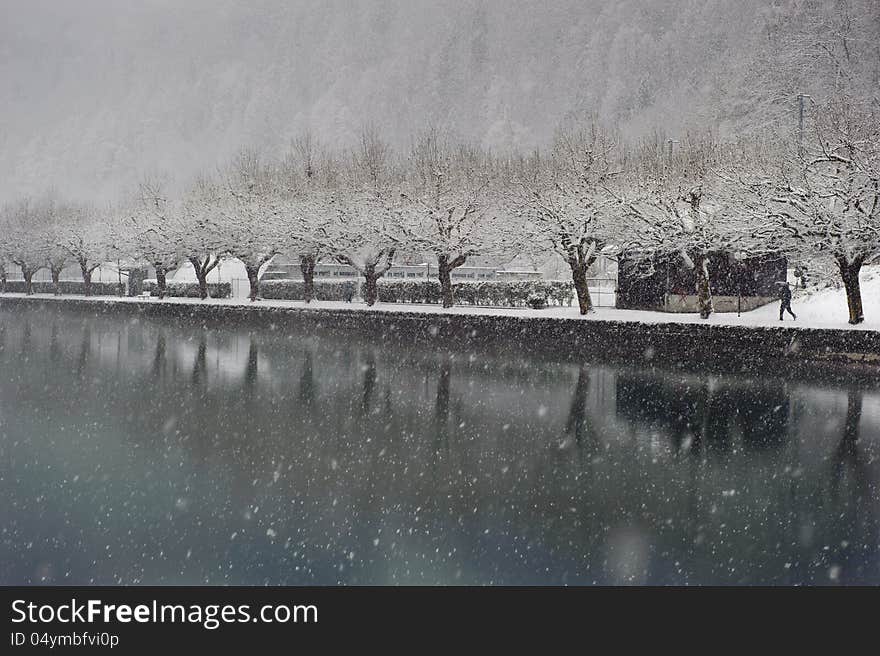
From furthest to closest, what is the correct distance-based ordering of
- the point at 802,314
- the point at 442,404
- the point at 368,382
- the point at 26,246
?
the point at 26,246 → the point at 802,314 → the point at 368,382 → the point at 442,404

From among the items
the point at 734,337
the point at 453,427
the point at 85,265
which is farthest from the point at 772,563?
the point at 85,265

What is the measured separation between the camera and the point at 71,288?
69.9 metres

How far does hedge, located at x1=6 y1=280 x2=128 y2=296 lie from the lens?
6581 centimetres

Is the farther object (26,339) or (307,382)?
(26,339)

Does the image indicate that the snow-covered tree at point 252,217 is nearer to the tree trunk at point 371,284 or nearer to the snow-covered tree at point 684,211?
the tree trunk at point 371,284

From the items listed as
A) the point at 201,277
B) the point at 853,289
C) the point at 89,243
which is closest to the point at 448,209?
the point at 201,277

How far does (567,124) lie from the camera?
137125 mm

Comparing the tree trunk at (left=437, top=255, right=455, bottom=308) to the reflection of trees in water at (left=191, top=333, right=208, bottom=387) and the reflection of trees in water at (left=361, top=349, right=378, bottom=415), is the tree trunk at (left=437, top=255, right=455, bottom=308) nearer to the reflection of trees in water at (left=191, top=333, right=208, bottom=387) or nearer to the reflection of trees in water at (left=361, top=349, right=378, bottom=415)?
the reflection of trees in water at (left=191, top=333, right=208, bottom=387)

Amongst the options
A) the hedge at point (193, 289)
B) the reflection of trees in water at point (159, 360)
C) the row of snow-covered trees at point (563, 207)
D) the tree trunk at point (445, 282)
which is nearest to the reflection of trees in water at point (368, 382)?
the reflection of trees in water at point (159, 360)

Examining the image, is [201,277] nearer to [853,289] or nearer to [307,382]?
[307,382]

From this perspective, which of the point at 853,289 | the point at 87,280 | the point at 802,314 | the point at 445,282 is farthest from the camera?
the point at 87,280

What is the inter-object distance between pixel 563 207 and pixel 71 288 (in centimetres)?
5239

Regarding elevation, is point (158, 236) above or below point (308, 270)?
above

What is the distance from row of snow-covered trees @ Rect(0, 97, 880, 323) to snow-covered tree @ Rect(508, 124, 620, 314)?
0.28 feet
